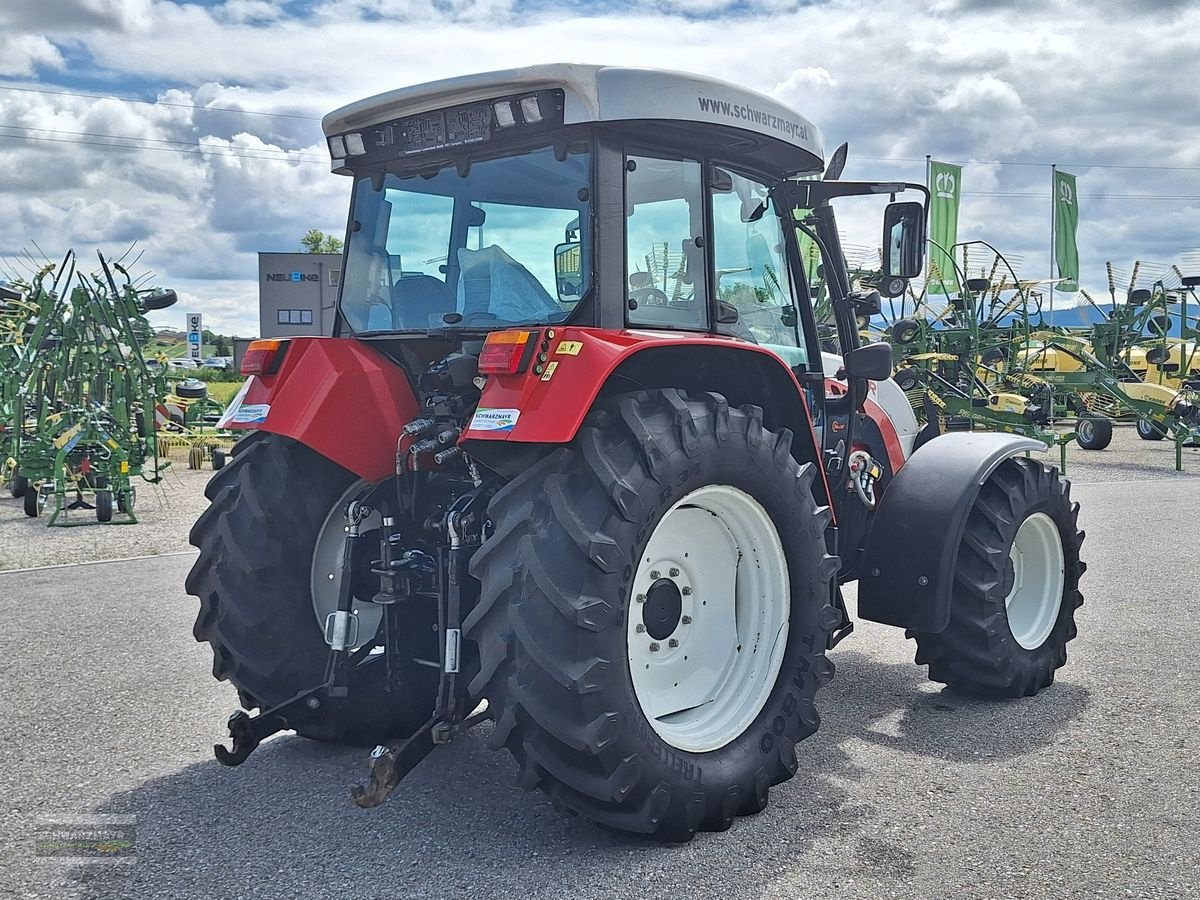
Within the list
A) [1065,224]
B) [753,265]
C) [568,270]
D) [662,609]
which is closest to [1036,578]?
[753,265]

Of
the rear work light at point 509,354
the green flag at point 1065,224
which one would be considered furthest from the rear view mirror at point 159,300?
the green flag at point 1065,224

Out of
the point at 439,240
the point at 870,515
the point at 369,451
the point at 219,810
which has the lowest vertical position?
the point at 219,810

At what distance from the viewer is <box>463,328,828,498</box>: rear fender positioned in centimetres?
314

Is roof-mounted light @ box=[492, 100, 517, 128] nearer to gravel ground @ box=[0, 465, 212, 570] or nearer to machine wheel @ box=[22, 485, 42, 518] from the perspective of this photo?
gravel ground @ box=[0, 465, 212, 570]

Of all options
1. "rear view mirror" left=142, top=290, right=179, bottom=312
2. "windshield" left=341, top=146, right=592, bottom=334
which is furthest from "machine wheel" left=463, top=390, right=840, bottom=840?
"rear view mirror" left=142, top=290, right=179, bottom=312

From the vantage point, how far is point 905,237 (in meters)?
4.30

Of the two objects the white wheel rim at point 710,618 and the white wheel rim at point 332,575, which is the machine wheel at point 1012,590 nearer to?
the white wheel rim at point 710,618

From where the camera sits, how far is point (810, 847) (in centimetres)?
332

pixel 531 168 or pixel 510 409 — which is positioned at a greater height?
pixel 531 168

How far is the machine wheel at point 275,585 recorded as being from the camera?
393 cm

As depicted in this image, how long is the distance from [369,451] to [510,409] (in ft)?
3.09

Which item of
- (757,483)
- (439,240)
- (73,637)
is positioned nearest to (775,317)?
(757,483)

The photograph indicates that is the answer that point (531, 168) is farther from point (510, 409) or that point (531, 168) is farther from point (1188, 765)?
point (1188, 765)

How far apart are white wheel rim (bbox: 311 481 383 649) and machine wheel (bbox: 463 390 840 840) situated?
1136 mm
